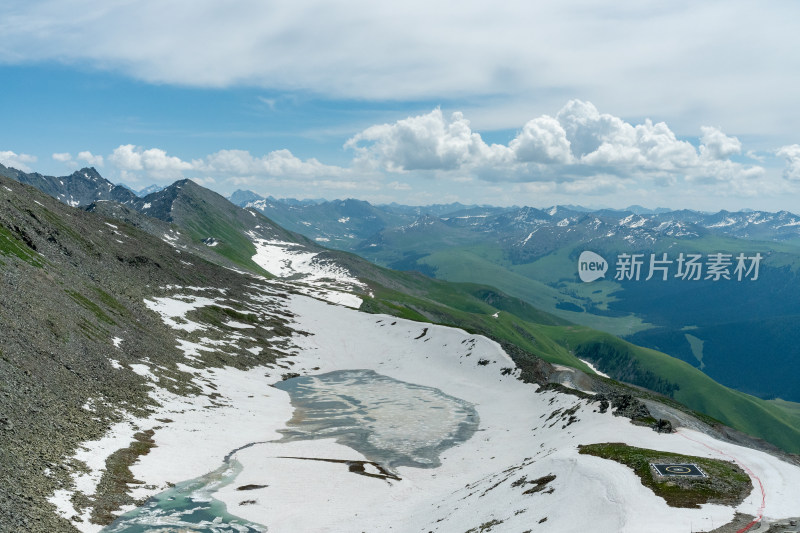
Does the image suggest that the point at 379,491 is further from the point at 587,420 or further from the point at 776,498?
the point at 776,498

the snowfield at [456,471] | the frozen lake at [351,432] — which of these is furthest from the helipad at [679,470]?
the frozen lake at [351,432]

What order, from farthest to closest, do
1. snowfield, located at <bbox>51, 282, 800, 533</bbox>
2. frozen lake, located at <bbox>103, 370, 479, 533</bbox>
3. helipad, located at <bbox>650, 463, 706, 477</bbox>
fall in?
1. frozen lake, located at <bbox>103, 370, 479, 533</bbox>
2. helipad, located at <bbox>650, 463, 706, 477</bbox>
3. snowfield, located at <bbox>51, 282, 800, 533</bbox>

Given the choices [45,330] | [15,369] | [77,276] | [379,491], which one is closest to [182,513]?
[379,491]

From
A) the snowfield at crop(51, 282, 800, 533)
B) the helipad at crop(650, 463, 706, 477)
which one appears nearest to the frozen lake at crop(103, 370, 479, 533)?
the snowfield at crop(51, 282, 800, 533)

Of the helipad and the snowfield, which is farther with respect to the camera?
the helipad

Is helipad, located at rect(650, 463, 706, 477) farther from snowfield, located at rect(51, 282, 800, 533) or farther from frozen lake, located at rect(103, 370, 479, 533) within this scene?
frozen lake, located at rect(103, 370, 479, 533)
